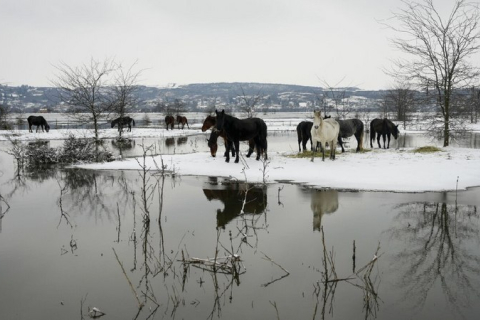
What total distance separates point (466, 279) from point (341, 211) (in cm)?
303

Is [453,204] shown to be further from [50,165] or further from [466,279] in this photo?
[50,165]

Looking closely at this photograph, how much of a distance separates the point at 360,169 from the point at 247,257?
7624 mm

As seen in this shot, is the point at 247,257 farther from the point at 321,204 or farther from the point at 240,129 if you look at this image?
the point at 240,129

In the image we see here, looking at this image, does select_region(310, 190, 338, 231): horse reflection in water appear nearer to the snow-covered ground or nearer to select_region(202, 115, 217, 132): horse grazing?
the snow-covered ground

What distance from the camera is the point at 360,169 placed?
11.5 m

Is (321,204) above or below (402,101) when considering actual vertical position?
below

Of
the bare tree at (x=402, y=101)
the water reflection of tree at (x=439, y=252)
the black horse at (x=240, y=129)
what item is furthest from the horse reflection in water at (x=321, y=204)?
the bare tree at (x=402, y=101)

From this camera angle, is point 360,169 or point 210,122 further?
point 210,122

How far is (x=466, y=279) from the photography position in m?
4.17

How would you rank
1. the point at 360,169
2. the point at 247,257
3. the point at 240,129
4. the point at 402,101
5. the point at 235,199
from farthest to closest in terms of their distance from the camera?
the point at 402,101 < the point at 240,129 < the point at 360,169 < the point at 235,199 < the point at 247,257

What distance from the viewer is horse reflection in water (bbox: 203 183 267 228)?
7.05m

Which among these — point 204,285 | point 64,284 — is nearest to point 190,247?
point 204,285

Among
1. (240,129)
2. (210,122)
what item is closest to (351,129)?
(240,129)

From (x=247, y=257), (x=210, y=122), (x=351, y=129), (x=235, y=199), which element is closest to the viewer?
(x=247, y=257)
